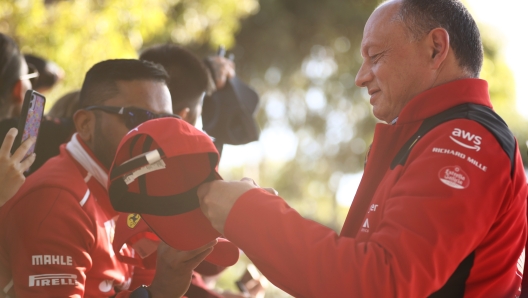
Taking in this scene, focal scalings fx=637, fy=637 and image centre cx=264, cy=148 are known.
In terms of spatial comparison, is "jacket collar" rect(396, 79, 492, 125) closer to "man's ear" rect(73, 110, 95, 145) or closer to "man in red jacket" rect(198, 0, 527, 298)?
"man in red jacket" rect(198, 0, 527, 298)

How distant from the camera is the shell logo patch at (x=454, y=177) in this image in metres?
1.65

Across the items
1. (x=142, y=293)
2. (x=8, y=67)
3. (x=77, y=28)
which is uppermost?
(x=8, y=67)

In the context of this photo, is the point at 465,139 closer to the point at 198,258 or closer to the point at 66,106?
the point at 198,258

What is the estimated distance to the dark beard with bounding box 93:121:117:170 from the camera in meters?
3.17

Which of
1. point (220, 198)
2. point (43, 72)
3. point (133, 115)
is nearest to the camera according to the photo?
point (220, 198)

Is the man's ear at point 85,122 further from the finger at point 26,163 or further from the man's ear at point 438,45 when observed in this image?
the man's ear at point 438,45

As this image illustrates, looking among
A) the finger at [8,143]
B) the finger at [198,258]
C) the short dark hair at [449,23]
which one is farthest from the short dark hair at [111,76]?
the short dark hair at [449,23]

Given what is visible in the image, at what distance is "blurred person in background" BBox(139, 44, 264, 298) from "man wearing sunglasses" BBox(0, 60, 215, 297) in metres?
0.82

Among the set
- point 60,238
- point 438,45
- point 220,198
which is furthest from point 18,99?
point 438,45

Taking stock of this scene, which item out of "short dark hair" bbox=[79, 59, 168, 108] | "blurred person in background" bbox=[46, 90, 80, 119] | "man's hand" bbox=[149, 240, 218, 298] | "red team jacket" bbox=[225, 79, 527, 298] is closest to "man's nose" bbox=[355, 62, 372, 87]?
"red team jacket" bbox=[225, 79, 527, 298]

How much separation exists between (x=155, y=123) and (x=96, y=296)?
119 cm

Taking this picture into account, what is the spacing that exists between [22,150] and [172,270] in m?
0.82

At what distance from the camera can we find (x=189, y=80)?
4.38 m

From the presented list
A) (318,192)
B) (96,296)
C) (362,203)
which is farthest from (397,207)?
(318,192)
